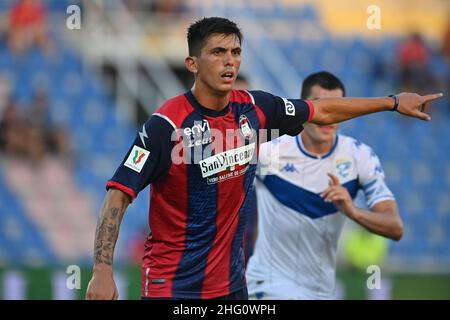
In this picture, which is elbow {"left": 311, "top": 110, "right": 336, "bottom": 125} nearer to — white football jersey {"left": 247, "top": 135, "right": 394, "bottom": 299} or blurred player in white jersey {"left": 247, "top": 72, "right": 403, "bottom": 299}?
blurred player in white jersey {"left": 247, "top": 72, "right": 403, "bottom": 299}

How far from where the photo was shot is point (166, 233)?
233 inches

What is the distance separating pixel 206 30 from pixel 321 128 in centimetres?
172

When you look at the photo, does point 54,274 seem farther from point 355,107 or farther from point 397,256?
point 355,107

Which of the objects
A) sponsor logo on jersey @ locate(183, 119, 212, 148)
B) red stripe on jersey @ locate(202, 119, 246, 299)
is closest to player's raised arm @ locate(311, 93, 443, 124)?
red stripe on jersey @ locate(202, 119, 246, 299)

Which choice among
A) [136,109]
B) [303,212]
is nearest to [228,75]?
[303,212]

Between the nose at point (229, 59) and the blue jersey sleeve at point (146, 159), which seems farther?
the nose at point (229, 59)

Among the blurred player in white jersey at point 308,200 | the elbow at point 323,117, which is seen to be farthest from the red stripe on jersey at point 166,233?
the blurred player in white jersey at point 308,200

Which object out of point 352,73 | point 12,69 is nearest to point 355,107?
point 12,69

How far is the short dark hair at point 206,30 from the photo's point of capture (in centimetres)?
595

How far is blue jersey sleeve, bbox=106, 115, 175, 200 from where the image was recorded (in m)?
5.62

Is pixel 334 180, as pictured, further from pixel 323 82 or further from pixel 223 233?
pixel 223 233

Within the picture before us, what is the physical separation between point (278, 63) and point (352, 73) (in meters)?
1.69

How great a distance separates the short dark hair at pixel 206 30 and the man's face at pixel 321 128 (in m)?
1.50

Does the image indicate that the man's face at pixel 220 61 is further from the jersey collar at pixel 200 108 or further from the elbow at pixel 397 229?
the elbow at pixel 397 229
